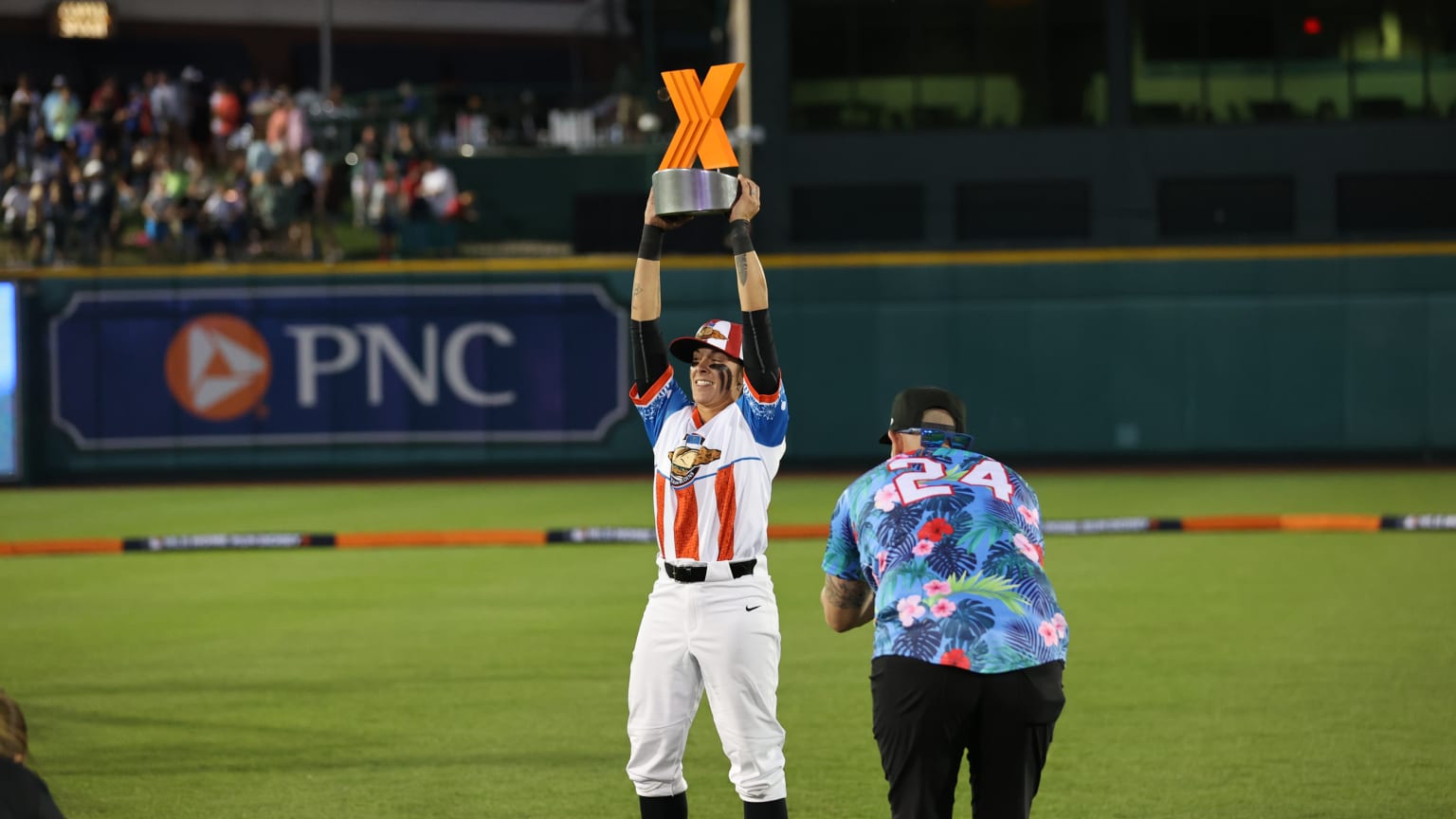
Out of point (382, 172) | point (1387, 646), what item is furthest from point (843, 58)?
point (1387, 646)

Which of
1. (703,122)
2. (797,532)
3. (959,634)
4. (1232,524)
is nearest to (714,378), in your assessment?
(703,122)

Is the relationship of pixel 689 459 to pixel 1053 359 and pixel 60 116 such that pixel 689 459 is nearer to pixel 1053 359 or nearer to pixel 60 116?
pixel 1053 359

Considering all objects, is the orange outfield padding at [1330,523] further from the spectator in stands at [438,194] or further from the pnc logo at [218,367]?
the pnc logo at [218,367]

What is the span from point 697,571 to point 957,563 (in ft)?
4.16

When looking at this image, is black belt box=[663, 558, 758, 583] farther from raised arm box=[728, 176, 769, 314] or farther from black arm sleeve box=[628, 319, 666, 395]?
raised arm box=[728, 176, 769, 314]

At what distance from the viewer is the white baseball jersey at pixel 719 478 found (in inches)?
249

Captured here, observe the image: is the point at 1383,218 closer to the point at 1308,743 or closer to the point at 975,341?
the point at 975,341

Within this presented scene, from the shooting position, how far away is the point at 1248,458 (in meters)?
28.1

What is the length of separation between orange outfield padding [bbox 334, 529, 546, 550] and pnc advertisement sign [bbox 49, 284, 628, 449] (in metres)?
8.68

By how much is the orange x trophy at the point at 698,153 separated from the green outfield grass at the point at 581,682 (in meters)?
3.18

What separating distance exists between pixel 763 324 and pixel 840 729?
4.02 meters

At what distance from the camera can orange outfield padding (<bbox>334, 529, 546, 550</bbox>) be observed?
743 inches

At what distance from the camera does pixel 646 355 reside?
22.1ft

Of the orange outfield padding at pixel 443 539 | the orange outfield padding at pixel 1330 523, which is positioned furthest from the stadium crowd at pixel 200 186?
the orange outfield padding at pixel 1330 523
